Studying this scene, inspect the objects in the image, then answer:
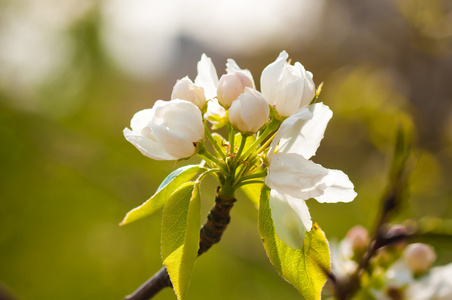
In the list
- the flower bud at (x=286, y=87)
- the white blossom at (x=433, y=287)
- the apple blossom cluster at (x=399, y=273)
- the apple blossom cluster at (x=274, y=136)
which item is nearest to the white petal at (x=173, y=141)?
the apple blossom cluster at (x=274, y=136)

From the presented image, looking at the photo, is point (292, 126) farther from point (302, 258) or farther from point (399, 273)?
point (399, 273)

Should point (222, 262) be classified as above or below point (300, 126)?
below

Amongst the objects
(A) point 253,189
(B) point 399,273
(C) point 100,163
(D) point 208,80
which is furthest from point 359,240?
(C) point 100,163

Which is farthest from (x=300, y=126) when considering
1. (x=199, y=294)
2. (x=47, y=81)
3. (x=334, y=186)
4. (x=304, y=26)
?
(x=304, y=26)

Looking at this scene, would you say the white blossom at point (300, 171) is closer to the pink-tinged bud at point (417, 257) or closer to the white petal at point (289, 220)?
the white petal at point (289, 220)

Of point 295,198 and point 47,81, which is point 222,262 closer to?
point 47,81
